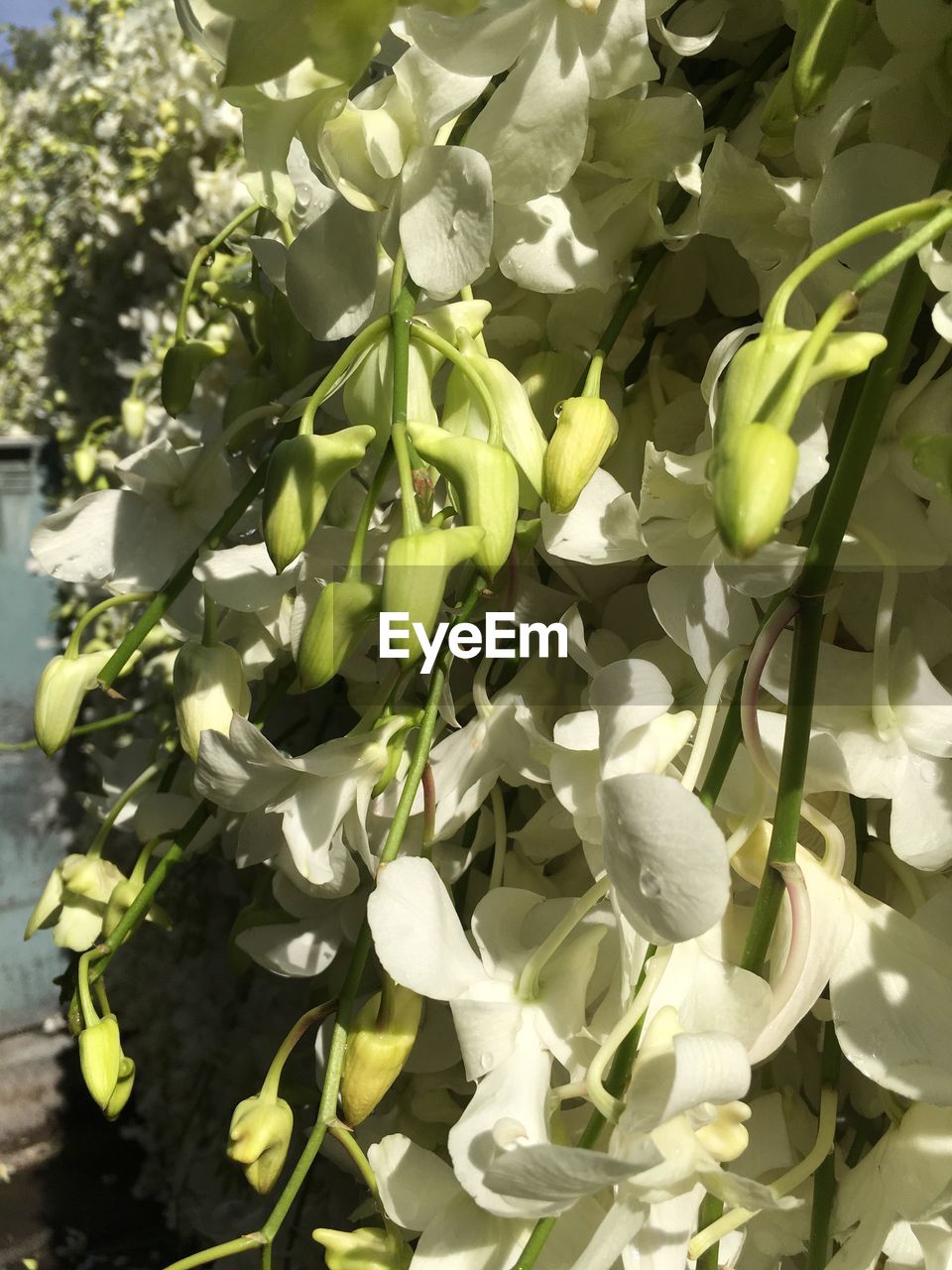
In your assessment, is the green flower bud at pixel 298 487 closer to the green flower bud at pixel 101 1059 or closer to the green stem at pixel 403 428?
the green stem at pixel 403 428

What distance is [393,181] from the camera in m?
0.22

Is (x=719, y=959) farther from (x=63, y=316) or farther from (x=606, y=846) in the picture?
(x=63, y=316)

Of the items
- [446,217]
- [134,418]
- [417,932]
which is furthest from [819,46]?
[134,418]

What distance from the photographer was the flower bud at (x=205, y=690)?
28cm

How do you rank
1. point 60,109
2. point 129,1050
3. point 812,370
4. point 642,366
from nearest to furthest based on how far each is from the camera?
point 812,370 → point 642,366 → point 129,1050 → point 60,109

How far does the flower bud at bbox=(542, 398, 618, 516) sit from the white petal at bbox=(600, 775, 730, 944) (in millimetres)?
65

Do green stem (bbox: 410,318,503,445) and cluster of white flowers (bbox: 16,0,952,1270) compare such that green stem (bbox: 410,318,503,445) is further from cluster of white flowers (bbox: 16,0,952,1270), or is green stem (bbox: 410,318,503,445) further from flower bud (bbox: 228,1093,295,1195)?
flower bud (bbox: 228,1093,295,1195)

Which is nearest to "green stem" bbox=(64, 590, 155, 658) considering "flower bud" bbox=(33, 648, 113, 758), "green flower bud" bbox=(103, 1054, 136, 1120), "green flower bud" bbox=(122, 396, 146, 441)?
"flower bud" bbox=(33, 648, 113, 758)

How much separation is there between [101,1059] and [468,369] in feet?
0.63

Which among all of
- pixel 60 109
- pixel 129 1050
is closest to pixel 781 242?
pixel 129 1050

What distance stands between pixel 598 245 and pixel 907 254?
0.10 meters

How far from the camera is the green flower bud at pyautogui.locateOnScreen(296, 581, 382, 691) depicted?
20cm

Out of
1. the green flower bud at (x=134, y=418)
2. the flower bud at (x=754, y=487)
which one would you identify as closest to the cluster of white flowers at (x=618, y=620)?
the flower bud at (x=754, y=487)

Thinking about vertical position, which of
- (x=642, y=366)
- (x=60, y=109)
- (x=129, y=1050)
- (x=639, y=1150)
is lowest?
(x=129, y=1050)
